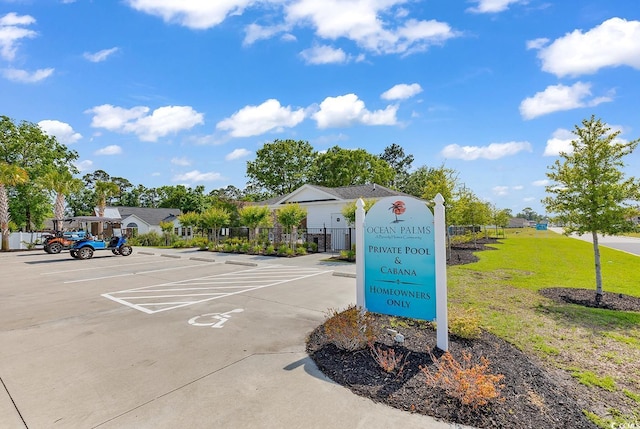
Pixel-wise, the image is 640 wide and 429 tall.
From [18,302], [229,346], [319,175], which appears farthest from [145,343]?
[319,175]

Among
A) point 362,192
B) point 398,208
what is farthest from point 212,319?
point 362,192

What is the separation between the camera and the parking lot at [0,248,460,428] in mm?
2928

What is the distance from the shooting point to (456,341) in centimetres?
459

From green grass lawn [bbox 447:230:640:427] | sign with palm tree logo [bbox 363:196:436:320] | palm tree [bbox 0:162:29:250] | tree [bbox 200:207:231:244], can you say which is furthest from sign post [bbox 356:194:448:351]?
palm tree [bbox 0:162:29:250]

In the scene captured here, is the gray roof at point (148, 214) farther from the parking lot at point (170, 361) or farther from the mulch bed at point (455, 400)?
the mulch bed at point (455, 400)

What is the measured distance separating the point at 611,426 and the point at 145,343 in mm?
5674

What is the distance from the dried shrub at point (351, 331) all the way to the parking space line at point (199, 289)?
4183mm

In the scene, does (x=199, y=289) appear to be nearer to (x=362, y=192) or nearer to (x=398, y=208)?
(x=398, y=208)

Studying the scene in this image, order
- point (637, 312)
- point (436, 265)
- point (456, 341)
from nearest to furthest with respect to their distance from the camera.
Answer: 1. point (436, 265)
2. point (456, 341)
3. point (637, 312)

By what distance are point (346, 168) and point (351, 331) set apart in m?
38.5

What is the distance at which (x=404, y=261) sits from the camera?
4531mm

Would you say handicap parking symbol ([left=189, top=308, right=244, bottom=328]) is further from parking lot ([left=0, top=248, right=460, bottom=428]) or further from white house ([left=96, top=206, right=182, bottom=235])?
white house ([left=96, top=206, right=182, bottom=235])

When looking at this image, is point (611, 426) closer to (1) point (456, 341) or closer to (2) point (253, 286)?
(1) point (456, 341)

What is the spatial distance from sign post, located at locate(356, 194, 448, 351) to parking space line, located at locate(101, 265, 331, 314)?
4605 millimetres
